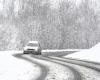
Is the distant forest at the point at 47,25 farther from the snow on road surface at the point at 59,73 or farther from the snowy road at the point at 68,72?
the snow on road surface at the point at 59,73

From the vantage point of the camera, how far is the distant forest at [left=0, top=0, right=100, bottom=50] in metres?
70.8

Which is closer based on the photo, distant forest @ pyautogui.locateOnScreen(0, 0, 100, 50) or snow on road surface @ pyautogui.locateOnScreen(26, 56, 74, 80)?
snow on road surface @ pyautogui.locateOnScreen(26, 56, 74, 80)

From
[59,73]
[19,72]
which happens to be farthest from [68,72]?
[19,72]

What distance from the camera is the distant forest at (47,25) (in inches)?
2788

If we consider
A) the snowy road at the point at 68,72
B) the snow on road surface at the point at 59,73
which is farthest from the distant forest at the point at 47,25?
the snow on road surface at the point at 59,73

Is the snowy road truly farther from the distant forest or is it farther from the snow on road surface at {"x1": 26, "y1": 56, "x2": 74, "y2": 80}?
the distant forest

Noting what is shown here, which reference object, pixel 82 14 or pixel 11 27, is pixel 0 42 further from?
pixel 82 14

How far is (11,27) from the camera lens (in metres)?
73.8

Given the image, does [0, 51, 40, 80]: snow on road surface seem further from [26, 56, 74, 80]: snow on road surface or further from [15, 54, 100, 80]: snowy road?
[26, 56, 74, 80]: snow on road surface

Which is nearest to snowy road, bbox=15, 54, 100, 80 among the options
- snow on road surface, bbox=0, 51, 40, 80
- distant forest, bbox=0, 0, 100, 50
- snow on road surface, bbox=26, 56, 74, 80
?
snow on road surface, bbox=26, 56, 74, 80

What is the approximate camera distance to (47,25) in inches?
2822

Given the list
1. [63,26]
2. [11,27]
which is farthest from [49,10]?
[11,27]

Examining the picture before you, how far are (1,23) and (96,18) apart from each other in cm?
3056

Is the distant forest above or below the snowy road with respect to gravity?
above
